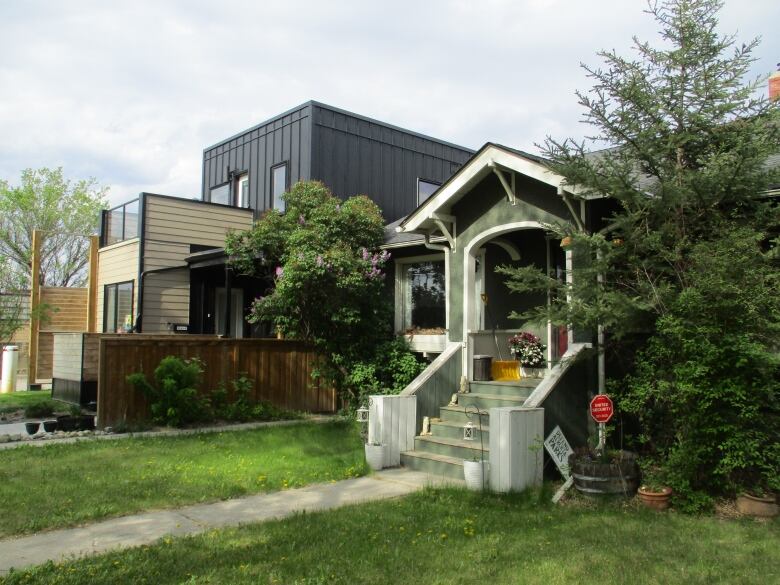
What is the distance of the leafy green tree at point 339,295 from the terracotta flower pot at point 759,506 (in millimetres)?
6307

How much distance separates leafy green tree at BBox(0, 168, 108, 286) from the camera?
32188mm

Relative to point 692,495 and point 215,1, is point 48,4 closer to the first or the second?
point 215,1

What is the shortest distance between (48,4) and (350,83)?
22.5ft

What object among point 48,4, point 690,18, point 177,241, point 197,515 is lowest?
point 197,515

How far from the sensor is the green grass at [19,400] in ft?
43.1

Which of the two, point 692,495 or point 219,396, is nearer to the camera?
point 692,495

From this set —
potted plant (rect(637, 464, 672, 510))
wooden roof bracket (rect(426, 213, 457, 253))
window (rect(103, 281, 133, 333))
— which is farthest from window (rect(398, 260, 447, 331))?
window (rect(103, 281, 133, 333))

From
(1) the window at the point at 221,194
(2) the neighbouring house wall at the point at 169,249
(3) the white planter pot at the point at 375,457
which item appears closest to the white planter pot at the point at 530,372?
(3) the white planter pot at the point at 375,457

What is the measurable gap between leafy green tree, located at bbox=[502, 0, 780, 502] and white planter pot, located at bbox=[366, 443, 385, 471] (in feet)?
8.58

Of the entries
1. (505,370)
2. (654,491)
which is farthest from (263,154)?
(654,491)

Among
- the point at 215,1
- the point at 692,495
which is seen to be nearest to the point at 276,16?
the point at 215,1

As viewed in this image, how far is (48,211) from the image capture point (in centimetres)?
3312

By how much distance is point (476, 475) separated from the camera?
22.2 ft

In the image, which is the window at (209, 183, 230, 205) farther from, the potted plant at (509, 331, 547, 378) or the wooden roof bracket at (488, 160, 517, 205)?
the potted plant at (509, 331, 547, 378)
